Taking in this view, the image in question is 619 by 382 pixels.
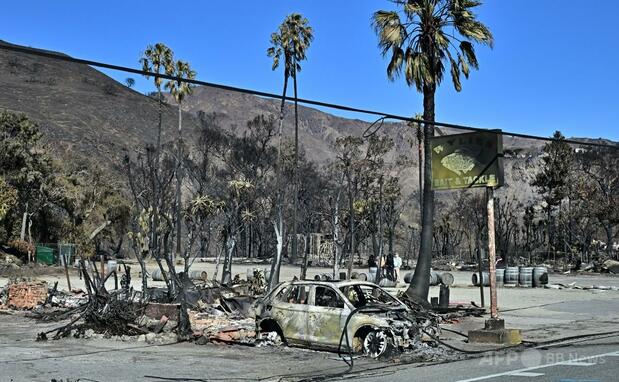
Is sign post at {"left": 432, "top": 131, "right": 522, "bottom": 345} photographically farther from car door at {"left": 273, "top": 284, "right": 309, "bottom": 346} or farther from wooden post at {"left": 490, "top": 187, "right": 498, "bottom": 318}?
car door at {"left": 273, "top": 284, "right": 309, "bottom": 346}

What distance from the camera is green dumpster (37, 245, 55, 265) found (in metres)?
52.6

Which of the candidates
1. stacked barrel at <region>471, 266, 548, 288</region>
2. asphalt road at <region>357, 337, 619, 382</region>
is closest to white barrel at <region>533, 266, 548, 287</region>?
stacked barrel at <region>471, 266, 548, 288</region>

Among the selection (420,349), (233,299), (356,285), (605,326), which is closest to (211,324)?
(233,299)

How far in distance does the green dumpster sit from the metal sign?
41.8 meters

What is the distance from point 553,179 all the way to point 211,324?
175 ft

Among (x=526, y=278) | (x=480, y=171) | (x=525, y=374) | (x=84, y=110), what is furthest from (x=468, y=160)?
(x=84, y=110)

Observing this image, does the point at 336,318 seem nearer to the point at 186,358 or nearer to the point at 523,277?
the point at 186,358

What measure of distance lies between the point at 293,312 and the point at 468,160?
6403 millimetres

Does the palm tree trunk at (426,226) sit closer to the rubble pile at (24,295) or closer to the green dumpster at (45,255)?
the rubble pile at (24,295)

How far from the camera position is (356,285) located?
1405 centimetres

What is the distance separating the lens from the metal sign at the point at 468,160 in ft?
54.6

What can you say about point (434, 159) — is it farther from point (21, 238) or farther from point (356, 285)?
point (21, 238)

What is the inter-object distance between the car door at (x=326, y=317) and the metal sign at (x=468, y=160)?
212 inches

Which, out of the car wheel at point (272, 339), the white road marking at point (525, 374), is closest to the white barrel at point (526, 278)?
the car wheel at point (272, 339)
